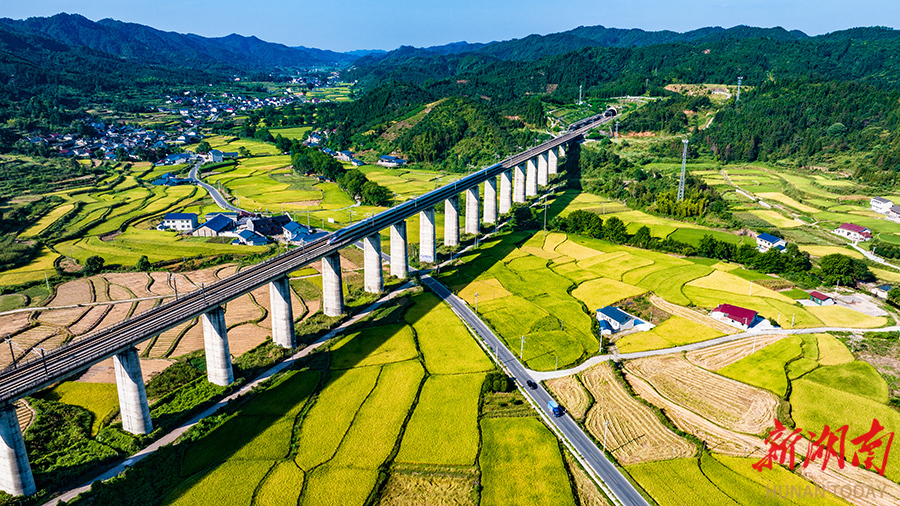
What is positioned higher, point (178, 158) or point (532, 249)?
point (178, 158)

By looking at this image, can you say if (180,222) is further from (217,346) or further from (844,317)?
(844,317)

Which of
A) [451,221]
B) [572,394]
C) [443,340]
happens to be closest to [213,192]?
[451,221]

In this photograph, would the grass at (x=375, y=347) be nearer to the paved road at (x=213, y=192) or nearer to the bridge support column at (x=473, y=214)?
the bridge support column at (x=473, y=214)

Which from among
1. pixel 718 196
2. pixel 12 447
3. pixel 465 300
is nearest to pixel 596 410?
pixel 465 300

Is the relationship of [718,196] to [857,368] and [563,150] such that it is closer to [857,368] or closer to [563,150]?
[563,150]

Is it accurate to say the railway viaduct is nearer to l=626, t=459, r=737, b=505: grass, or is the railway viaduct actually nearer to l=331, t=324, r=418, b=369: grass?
l=331, t=324, r=418, b=369: grass

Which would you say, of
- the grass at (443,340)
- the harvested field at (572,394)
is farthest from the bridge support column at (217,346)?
the harvested field at (572,394)
